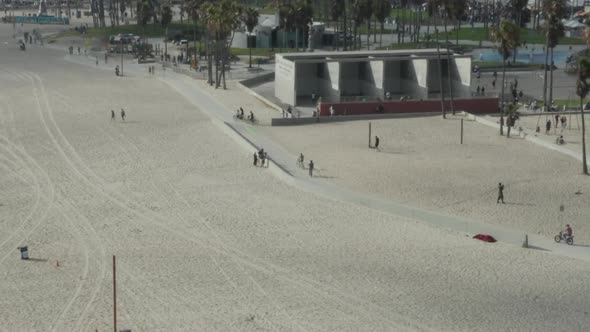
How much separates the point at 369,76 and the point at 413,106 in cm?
724

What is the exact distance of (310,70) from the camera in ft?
246

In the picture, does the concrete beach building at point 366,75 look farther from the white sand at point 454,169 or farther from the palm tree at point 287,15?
the palm tree at point 287,15

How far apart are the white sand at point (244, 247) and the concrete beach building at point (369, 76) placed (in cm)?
1312

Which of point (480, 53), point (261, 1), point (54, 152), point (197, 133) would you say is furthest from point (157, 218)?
point (261, 1)

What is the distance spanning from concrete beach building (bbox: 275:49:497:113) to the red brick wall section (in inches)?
44.8

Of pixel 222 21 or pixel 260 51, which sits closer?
pixel 222 21

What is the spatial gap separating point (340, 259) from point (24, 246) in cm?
1205

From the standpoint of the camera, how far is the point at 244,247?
3694 cm

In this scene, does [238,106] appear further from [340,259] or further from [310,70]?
[340,259]

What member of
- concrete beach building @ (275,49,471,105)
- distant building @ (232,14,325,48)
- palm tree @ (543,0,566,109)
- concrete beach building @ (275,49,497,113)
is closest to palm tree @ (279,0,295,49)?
distant building @ (232,14,325,48)

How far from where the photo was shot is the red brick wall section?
2670 inches

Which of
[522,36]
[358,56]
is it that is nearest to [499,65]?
[522,36]

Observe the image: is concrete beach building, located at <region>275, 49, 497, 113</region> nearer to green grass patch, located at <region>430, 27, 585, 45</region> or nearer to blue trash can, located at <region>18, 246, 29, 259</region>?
blue trash can, located at <region>18, 246, 29, 259</region>

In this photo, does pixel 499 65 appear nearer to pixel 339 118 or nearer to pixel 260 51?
pixel 260 51
